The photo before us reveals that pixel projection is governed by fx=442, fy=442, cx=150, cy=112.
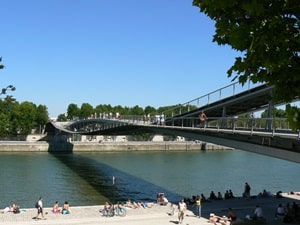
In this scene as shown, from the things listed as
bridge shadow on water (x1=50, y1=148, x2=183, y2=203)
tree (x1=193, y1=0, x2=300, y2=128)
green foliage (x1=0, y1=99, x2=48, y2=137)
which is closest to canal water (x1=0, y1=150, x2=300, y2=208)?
bridge shadow on water (x1=50, y1=148, x2=183, y2=203)

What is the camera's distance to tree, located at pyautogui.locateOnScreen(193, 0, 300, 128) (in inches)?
195

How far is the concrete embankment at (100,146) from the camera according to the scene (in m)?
77.9

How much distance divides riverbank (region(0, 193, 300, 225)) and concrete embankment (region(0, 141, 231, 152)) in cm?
5592

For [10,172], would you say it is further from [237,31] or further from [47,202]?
[237,31]

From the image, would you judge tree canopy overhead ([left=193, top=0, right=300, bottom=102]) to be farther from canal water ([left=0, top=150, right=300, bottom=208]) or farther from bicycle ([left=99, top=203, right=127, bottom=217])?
canal water ([left=0, top=150, right=300, bottom=208])

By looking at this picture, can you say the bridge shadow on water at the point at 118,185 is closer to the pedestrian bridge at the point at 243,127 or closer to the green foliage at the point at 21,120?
the pedestrian bridge at the point at 243,127

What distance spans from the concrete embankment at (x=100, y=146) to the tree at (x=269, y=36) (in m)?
74.6

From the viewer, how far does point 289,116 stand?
4.45 m

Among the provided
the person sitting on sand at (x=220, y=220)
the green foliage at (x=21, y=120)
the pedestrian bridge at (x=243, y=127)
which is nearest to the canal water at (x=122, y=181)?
the pedestrian bridge at (x=243, y=127)

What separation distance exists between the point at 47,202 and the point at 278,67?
89.3ft

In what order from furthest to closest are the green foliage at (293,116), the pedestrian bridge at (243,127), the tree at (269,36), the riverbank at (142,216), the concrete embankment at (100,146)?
the concrete embankment at (100,146), the riverbank at (142,216), the pedestrian bridge at (243,127), the tree at (269,36), the green foliage at (293,116)

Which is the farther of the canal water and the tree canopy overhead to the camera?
the canal water

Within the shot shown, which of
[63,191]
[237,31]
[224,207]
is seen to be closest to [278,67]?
[237,31]

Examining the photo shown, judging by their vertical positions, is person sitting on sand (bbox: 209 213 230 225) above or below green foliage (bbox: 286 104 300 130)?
below
